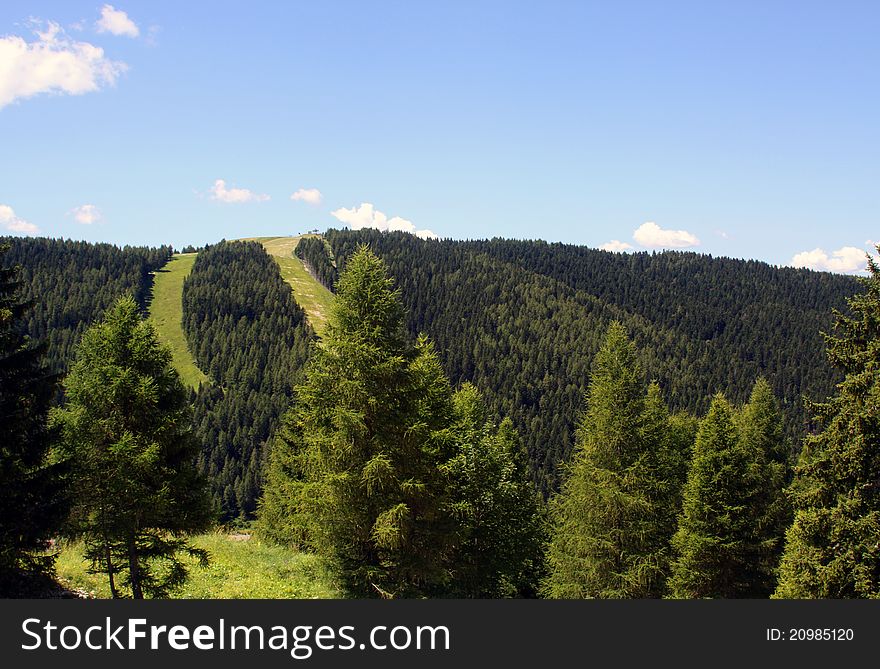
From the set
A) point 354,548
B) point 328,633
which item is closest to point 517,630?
point 328,633

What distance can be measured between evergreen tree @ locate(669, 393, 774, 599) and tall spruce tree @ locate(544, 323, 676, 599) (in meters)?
3.30

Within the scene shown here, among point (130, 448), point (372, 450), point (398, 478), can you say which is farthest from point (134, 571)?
point (398, 478)

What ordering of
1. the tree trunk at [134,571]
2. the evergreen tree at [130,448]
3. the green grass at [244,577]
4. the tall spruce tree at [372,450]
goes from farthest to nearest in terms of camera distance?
the green grass at [244,577] < the tree trunk at [134,571] < the tall spruce tree at [372,450] < the evergreen tree at [130,448]

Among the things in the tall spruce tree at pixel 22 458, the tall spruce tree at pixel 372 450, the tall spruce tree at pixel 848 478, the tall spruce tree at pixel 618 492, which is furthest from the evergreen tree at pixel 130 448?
the tall spruce tree at pixel 848 478

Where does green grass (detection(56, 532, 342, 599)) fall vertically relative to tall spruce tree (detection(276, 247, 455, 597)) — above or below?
below

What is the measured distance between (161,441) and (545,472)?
11877 cm

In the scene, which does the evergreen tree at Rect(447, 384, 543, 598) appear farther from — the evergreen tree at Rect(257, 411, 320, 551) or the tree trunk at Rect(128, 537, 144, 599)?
the tree trunk at Rect(128, 537, 144, 599)

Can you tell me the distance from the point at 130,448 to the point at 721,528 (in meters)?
24.0

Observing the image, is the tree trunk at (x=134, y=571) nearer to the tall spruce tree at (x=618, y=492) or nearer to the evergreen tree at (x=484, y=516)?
the evergreen tree at (x=484, y=516)

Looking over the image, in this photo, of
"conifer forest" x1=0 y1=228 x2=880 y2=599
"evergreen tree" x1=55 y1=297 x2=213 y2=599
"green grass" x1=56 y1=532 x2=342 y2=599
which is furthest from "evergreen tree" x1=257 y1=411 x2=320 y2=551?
"evergreen tree" x1=55 y1=297 x2=213 y2=599

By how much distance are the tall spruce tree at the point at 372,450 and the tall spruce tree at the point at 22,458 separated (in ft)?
21.3

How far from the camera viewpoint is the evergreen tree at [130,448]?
1529cm

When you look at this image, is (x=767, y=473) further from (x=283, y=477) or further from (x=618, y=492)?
(x=283, y=477)

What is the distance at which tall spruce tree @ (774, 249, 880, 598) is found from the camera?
45.3 feet
